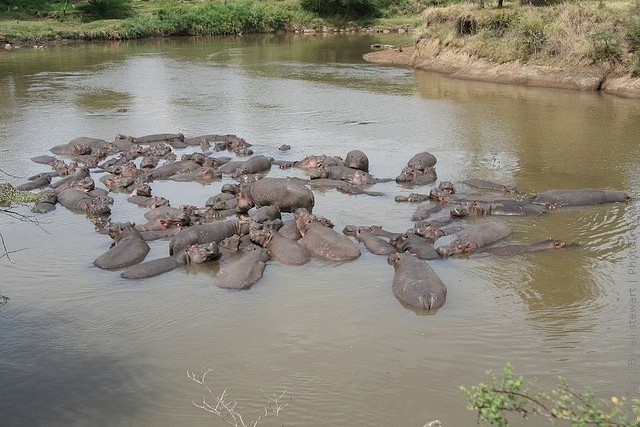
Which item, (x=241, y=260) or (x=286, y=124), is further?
(x=286, y=124)

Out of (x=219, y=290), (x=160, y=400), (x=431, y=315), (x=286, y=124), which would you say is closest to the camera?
(x=160, y=400)

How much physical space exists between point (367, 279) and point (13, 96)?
22.3 metres

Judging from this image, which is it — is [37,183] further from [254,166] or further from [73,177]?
[254,166]

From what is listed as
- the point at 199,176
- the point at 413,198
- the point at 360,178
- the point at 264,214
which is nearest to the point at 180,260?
the point at 264,214

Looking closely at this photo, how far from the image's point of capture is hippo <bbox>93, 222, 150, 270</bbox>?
1025cm

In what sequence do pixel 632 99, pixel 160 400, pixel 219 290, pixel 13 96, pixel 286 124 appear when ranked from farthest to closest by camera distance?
1. pixel 13 96
2. pixel 632 99
3. pixel 286 124
4. pixel 219 290
5. pixel 160 400

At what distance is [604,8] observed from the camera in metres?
27.4

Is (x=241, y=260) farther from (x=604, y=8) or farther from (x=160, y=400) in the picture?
(x=604, y=8)

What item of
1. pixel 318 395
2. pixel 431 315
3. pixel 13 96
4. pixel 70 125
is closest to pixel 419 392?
pixel 318 395

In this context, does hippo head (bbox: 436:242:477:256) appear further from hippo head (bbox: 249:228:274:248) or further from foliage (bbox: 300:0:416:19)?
foliage (bbox: 300:0:416:19)

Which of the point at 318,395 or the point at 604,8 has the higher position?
the point at 604,8

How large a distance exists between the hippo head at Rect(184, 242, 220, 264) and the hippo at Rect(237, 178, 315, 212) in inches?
96.5

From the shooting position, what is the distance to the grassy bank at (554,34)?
25.5 meters

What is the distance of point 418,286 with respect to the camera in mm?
8820
